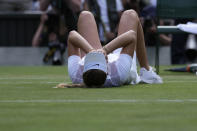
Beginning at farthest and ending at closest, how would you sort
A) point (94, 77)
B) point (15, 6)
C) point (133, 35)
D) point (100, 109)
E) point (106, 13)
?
1. point (15, 6)
2. point (106, 13)
3. point (133, 35)
4. point (94, 77)
5. point (100, 109)

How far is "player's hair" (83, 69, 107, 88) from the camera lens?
6887mm

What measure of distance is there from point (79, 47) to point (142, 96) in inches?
45.4

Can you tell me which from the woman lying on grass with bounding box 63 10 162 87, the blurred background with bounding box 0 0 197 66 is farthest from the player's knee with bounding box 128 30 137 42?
the blurred background with bounding box 0 0 197 66

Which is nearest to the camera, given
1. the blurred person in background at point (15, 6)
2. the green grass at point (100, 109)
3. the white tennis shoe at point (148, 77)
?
the green grass at point (100, 109)

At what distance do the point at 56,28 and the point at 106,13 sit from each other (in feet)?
3.86

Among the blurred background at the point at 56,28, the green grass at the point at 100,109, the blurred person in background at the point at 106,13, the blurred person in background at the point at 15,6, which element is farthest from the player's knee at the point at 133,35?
the blurred person in background at the point at 15,6

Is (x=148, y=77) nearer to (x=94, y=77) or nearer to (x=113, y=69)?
(x=113, y=69)

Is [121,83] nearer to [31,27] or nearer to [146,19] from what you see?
[146,19]

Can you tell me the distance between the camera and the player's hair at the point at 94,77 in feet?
22.6

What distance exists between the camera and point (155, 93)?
682 centimetres

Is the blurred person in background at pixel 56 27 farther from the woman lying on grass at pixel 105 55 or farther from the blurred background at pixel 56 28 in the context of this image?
the woman lying on grass at pixel 105 55

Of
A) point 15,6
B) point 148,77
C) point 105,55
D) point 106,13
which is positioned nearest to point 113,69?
point 105,55

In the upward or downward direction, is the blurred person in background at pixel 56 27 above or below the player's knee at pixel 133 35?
below

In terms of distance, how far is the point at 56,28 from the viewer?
15523 mm
